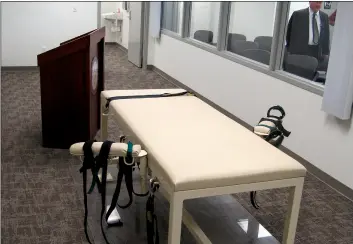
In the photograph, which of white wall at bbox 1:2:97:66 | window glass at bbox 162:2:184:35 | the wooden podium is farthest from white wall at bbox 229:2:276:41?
white wall at bbox 1:2:97:66

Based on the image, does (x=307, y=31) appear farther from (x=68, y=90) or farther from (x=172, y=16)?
(x=172, y=16)

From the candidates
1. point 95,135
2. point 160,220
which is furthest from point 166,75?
point 160,220

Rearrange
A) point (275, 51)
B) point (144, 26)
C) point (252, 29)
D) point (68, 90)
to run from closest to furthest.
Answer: point (68, 90), point (275, 51), point (252, 29), point (144, 26)

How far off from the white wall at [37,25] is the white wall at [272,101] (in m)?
1.65

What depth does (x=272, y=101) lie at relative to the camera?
156 inches

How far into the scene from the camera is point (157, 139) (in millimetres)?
2004

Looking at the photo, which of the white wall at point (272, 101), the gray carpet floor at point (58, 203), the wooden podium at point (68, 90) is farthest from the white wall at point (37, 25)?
the wooden podium at point (68, 90)

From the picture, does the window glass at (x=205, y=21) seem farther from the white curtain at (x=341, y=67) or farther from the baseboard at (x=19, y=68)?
the baseboard at (x=19, y=68)

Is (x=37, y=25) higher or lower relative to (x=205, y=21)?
lower

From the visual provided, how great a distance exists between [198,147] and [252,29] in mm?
3279

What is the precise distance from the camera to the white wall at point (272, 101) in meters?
3.16

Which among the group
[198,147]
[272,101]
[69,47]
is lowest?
[272,101]

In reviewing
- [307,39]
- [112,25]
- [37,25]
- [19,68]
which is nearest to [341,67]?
[307,39]

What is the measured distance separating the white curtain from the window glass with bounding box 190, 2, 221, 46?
2.41 metres
